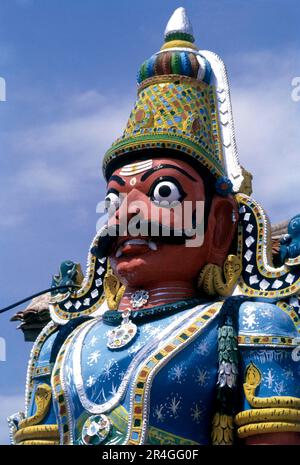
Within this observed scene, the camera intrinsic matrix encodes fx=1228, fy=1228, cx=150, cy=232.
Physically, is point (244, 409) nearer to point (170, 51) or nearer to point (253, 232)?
point (253, 232)

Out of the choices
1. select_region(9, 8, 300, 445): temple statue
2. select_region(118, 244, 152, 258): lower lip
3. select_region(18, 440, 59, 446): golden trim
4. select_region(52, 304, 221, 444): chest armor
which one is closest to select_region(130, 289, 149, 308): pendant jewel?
select_region(9, 8, 300, 445): temple statue

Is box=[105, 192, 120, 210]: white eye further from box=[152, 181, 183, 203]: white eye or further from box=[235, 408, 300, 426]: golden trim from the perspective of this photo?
box=[235, 408, 300, 426]: golden trim

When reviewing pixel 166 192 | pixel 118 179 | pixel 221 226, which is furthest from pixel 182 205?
pixel 118 179

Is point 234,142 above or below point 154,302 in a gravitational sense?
above

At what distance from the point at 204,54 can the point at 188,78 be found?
639 mm

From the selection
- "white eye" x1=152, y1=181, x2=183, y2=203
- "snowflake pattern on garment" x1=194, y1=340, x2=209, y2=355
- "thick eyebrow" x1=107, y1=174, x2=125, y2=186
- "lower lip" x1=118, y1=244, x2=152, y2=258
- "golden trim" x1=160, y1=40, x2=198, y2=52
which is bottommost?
"snowflake pattern on garment" x1=194, y1=340, x2=209, y2=355

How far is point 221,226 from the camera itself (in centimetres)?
909

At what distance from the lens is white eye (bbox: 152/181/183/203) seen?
8.79 metres

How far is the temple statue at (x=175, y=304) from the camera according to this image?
8.32 m

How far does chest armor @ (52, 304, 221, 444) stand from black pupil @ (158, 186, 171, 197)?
0.85 m

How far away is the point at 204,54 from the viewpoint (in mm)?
9953

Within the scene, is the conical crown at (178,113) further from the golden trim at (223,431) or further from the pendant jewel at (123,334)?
the golden trim at (223,431)

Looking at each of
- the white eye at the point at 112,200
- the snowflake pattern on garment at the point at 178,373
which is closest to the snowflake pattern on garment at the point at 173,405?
the snowflake pattern on garment at the point at 178,373
